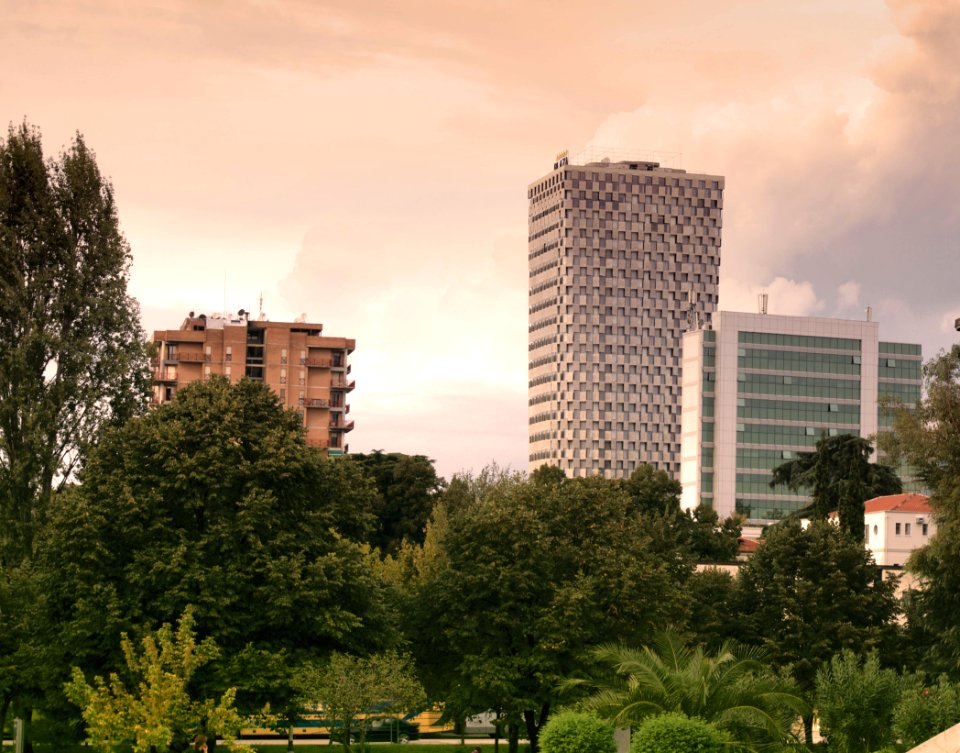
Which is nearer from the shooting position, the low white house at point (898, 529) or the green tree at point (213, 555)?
the green tree at point (213, 555)

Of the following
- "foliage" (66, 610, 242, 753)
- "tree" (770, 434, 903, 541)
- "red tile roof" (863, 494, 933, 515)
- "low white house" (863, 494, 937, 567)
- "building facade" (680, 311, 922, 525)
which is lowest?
"foliage" (66, 610, 242, 753)

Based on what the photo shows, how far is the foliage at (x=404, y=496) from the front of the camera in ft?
404

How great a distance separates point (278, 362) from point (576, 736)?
5426 inches

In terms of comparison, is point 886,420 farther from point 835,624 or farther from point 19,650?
point 19,650

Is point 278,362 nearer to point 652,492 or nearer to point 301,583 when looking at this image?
point 652,492

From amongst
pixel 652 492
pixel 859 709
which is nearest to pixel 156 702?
pixel 859 709

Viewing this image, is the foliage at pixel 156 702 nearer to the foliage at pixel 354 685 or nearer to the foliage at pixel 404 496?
the foliage at pixel 354 685

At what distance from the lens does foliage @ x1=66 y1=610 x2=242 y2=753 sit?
4447 centimetres

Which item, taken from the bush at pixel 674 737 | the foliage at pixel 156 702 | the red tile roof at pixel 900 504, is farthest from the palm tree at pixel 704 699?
the red tile roof at pixel 900 504

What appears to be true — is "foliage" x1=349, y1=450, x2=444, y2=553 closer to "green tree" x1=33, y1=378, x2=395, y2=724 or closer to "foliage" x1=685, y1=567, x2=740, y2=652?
"foliage" x1=685, y1=567, x2=740, y2=652

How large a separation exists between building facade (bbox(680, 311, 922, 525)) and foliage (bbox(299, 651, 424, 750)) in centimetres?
13335

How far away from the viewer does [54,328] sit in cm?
6069

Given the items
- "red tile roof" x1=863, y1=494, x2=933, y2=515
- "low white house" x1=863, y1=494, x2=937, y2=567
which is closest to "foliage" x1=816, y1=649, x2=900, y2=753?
"low white house" x1=863, y1=494, x2=937, y2=567

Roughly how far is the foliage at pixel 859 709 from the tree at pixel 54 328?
100 feet
